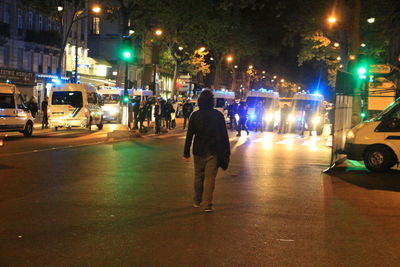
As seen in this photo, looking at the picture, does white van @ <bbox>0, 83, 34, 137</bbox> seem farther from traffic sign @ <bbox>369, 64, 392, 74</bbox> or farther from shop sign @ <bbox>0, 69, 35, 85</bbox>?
shop sign @ <bbox>0, 69, 35, 85</bbox>

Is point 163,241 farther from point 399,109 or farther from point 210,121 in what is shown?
point 399,109

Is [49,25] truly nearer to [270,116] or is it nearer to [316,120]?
[270,116]

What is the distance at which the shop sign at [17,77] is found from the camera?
41900mm

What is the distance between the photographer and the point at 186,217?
8055 mm

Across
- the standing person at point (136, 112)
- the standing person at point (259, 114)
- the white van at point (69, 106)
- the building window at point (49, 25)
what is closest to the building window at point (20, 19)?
the building window at point (49, 25)

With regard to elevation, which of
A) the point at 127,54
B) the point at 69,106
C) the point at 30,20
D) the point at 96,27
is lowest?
the point at 69,106

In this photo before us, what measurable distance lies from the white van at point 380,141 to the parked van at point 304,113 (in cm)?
2079

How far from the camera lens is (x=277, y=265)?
19.0 ft

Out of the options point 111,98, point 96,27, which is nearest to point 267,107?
point 111,98

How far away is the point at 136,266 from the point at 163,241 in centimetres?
103

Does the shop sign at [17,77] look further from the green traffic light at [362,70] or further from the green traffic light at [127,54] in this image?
the green traffic light at [362,70]

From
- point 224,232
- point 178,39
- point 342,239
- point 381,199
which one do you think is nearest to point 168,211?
point 224,232

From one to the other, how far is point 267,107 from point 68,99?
1490 centimetres

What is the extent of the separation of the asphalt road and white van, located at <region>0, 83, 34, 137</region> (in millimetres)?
9160
